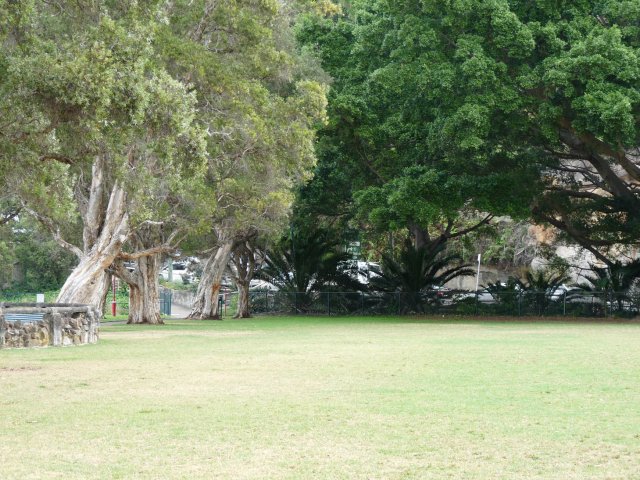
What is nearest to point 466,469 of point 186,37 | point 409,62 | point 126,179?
point 126,179

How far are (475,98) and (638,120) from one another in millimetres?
5280

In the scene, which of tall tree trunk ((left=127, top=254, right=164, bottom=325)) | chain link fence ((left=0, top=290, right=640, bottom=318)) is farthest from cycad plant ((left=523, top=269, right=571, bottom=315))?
tall tree trunk ((left=127, top=254, right=164, bottom=325))

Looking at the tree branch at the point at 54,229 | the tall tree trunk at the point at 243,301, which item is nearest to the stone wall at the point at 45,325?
the tree branch at the point at 54,229

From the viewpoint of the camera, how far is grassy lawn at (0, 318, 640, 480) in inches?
339

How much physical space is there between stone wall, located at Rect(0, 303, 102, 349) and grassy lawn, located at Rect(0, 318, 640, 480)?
4.06 ft

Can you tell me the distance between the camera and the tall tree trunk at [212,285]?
43.7m

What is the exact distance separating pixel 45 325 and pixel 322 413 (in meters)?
13.2

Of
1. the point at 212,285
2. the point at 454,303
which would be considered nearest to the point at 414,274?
the point at 454,303

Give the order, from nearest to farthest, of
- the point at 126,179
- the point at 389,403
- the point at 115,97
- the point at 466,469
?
the point at 466,469, the point at 389,403, the point at 115,97, the point at 126,179

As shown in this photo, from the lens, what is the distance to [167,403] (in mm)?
12609

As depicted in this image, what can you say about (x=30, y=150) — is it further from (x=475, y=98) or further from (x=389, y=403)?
(x=475, y=98)

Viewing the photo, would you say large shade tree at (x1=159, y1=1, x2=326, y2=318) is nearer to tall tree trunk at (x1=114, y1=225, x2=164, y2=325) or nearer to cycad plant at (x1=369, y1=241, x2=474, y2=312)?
tall tree trunk at (x1=114, y1=225, x2=164, y2=325)

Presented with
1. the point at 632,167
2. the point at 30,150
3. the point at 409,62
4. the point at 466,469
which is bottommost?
the point at 466,469

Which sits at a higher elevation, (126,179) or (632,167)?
(632,167)
